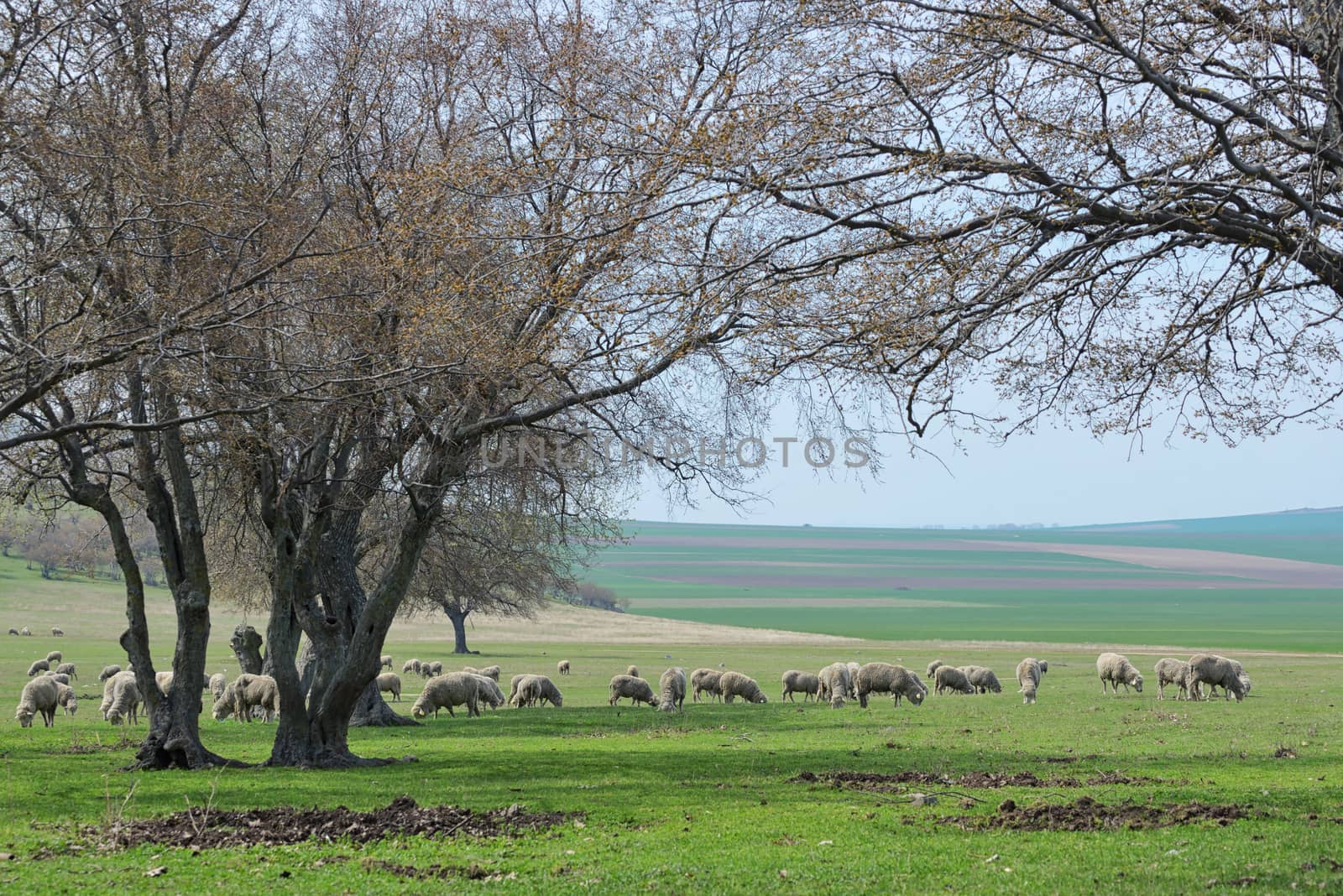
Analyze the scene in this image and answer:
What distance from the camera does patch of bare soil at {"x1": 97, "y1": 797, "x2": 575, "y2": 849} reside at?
11172 millimetres

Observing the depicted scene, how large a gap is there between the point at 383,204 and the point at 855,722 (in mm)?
16565

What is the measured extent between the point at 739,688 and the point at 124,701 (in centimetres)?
1858

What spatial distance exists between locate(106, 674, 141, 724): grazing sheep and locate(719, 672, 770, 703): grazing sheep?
18.0 meters

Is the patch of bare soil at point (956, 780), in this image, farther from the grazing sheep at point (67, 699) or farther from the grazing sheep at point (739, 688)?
the grazing sheep at point (67, 699)

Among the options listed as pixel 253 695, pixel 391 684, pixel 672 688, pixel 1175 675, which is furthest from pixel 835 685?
pixel 253 695

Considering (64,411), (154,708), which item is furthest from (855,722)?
(64,411)

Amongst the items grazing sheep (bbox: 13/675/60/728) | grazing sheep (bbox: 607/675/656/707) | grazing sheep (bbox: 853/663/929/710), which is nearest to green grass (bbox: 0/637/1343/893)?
grazing sheep (bbox: 13/675/60/728)

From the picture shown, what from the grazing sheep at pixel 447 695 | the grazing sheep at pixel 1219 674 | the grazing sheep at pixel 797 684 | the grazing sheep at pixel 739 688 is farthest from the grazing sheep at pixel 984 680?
the grazing sheep at pixel 447 695

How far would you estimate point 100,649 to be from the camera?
213ft

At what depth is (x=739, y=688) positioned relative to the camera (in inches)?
1570

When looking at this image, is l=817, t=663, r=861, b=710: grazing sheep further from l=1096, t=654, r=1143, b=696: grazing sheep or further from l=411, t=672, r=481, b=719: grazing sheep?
l=411, t=672, r=481, b=719: grazing sheep

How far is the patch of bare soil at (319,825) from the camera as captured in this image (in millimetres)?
11172

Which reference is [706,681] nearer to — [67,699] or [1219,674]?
[1219,674]

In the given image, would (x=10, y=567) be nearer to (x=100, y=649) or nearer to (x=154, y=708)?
(x=100, y=649)
